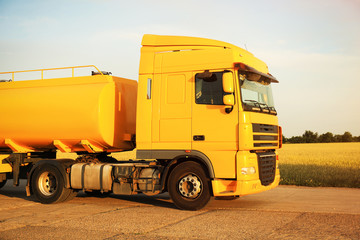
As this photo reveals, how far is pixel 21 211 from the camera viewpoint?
983 centimetres

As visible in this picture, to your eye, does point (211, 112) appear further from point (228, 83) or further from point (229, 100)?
point (228, 83)

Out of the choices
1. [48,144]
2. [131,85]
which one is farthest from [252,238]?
[48,144]

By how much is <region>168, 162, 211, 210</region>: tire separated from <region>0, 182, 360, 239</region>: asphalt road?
0.78 feet

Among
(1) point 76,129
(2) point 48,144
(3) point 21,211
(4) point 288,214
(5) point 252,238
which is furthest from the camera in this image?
(2) point 48,144

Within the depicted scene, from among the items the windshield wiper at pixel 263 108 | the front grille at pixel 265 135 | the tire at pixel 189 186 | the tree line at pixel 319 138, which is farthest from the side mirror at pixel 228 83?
the tree line at pixel 319 138

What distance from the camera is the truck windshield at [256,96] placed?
30.7 ft

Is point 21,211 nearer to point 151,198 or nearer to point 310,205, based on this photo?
point 151,198

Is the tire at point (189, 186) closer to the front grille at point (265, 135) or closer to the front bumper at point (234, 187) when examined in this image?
the front bumper at point (234, 187)

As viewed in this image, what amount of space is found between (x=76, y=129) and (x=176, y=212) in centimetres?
357

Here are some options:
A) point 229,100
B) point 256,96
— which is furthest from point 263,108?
point 229,100

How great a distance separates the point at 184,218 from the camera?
8562 mm

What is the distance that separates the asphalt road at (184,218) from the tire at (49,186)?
284mm

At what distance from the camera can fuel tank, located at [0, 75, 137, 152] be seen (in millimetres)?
10875

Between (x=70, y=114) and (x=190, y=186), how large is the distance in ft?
12.4
